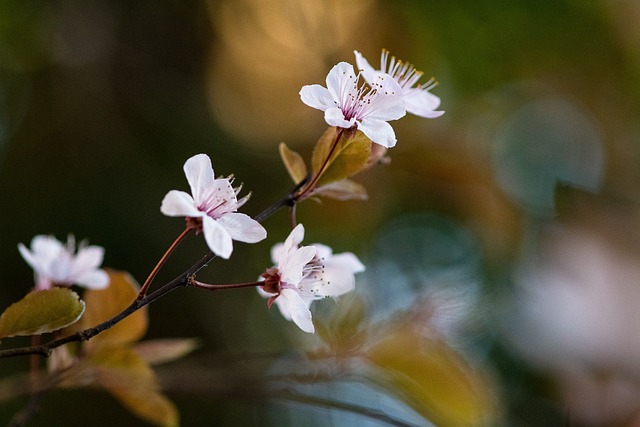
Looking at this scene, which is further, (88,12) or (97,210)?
(88,12)

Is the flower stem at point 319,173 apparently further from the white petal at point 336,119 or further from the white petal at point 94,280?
the white petal at point 94,280

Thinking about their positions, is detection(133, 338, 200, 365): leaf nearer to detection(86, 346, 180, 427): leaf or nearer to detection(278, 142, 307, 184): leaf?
detection(86, 346, 180, 427): leaf

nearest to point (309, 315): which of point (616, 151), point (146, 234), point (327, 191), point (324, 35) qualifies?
point (327, 191)

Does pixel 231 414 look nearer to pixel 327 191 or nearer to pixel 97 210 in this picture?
pixel 97 210

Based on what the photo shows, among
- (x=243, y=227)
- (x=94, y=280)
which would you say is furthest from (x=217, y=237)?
(x=94, y=280)

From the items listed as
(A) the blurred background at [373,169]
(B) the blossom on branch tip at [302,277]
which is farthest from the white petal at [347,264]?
(A) the blurred background at [373,169]

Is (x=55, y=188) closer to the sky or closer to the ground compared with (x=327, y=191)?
closer to the sky
